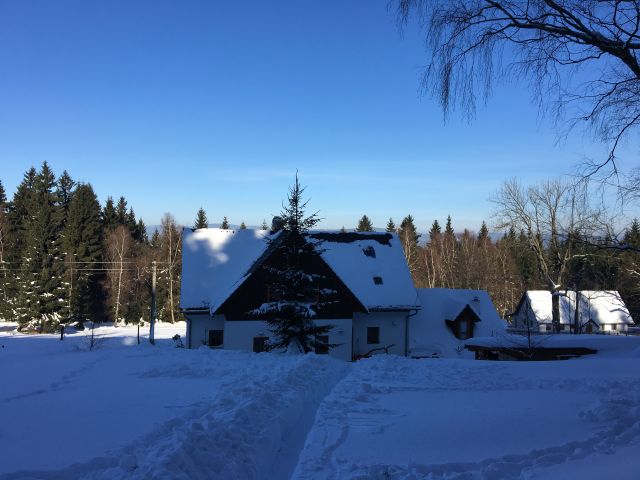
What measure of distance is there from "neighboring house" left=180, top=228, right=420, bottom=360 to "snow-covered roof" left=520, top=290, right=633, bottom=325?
85.6 feet

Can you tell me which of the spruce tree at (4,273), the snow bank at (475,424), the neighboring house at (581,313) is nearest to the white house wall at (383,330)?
the snow bank at (475,424)

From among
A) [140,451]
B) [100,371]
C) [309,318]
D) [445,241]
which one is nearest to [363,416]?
[140,451]

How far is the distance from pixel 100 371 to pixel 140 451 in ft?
27.6

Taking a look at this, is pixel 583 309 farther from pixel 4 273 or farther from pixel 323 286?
pixel 4 273

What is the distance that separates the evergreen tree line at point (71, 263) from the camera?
41656 mm

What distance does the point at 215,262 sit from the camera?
27266 mm

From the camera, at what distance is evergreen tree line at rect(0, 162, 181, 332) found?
41.7 metres

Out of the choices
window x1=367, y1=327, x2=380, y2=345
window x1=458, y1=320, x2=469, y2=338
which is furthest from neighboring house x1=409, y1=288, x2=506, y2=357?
window x1=367, y1=327, x2=380, y2=345

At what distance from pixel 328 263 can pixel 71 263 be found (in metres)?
33.0

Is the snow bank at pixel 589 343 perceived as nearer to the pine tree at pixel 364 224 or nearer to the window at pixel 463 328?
the window at pixel 463 328

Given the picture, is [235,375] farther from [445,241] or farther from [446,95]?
[445,241]

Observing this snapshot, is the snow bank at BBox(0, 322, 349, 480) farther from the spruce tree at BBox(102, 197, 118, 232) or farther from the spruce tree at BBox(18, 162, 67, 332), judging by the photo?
the spruce tree at BBox(102, 197, 118, 232)

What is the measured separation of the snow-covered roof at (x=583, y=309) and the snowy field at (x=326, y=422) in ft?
131

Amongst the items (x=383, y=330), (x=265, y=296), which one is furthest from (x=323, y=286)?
(x=383, y=330)
